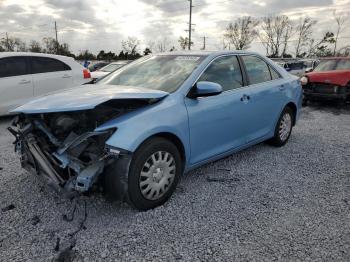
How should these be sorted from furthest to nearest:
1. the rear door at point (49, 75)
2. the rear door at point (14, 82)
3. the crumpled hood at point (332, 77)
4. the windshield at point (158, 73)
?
the crumpled hood at point (332, 77) < the rear door at point (49, 75) < the rear door at point (14, 82) < the windshield at point (158, 73)

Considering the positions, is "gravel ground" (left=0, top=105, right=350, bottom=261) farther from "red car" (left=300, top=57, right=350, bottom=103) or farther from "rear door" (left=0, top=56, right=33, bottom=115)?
"red car" (left=300, top=57, right=350, bottom=103)

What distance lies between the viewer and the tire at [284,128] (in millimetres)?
5227

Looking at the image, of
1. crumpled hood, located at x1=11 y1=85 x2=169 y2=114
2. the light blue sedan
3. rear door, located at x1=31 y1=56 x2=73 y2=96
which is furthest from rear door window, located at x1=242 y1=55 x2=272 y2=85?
rear door, located at x1=31 y1=56 x2=73 y2=96

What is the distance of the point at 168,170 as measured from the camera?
333 centimetres

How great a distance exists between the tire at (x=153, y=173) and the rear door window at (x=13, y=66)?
18.8ft

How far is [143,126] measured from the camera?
3.03m

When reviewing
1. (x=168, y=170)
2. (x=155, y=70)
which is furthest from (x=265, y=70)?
(x=168, y=170)

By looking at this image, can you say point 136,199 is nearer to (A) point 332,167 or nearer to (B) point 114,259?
(B) point 114,259

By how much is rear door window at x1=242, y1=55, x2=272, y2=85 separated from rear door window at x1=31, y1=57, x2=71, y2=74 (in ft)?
17.6

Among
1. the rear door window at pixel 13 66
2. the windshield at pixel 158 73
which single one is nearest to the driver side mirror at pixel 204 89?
the windshield at pixel 158 73

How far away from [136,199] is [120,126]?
70 centimetres

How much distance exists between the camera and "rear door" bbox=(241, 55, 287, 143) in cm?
447

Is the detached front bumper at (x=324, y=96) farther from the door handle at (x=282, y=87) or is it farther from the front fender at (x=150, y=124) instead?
the front fender at (x=150, y=124)

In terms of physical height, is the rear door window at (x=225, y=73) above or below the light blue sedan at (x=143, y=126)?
above
